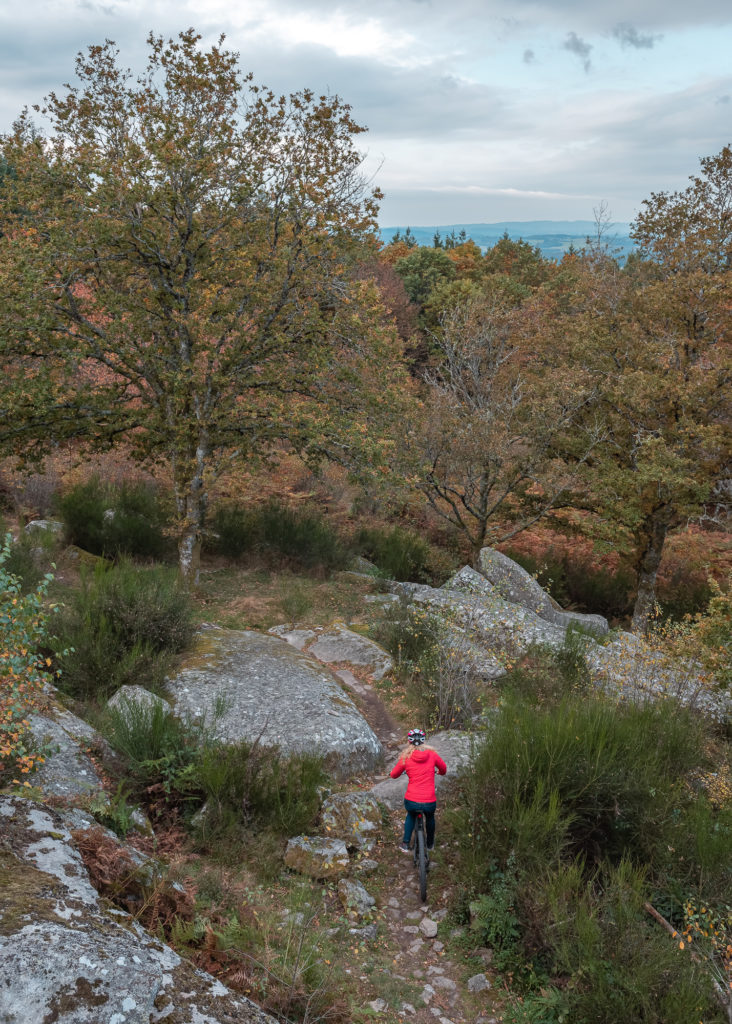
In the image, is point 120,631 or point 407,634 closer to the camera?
point 120,631

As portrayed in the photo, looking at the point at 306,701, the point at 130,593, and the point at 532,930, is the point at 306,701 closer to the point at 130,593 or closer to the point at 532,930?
the point at 130,593

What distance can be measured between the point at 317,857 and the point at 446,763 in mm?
2090

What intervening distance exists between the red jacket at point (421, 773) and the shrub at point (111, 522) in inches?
352

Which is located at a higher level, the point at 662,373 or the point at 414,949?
the point at 662,373

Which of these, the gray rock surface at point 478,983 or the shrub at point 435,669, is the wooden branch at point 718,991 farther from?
the shrub at point 435,669

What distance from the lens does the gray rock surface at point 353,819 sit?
5758mm

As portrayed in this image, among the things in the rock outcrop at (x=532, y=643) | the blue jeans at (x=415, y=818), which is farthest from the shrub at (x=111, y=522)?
the blue jeans at (x=415, y=818)

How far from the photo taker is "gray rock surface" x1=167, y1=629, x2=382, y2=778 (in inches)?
273

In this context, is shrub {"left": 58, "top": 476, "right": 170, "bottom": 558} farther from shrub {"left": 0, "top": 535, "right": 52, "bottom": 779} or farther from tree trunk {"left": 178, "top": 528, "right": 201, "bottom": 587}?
shrub {"left": 0, "top": 535, "right": 52, "bottom": 779}

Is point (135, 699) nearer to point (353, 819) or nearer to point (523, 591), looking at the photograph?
point (353, 819)

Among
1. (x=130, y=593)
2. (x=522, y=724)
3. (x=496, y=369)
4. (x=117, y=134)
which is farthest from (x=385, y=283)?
(x=522, y=724)

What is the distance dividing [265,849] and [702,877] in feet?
11.2

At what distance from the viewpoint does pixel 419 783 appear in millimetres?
5734

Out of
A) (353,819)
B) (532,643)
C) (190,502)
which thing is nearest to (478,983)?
(353,819)
